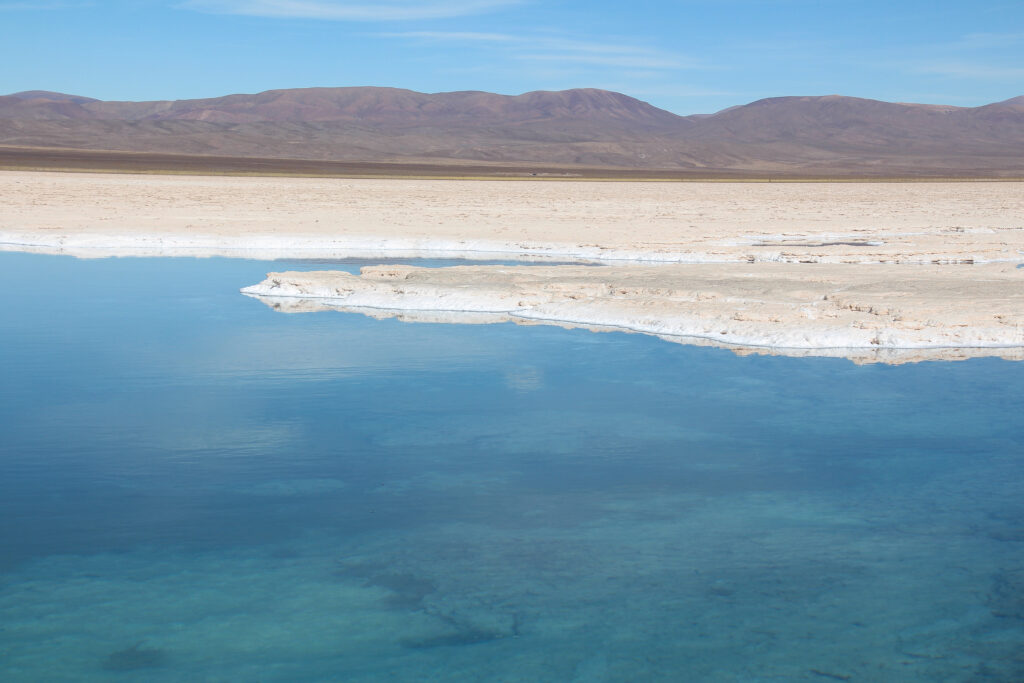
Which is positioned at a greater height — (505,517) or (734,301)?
(734,301)

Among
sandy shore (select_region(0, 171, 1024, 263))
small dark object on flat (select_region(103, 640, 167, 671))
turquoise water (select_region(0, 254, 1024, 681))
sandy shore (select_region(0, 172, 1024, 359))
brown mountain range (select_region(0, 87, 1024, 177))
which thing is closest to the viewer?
small dark object on flat (select_region(103, 640, 167, 671))

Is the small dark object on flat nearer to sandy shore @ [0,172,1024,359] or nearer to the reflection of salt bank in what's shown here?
the reflection of salt bank

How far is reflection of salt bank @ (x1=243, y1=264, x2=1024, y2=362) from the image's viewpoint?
919 cm

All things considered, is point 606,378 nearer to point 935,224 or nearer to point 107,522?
point 107,522

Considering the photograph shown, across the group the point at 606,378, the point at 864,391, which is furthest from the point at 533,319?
the point at 864,391

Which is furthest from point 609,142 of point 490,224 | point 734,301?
point 734,301

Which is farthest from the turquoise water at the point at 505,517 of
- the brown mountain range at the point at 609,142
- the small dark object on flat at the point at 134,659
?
the brown mountain range at the point at 609,142

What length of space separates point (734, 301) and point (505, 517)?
19.3 feet

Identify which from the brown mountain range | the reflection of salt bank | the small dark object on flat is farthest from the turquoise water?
the brown mountain range

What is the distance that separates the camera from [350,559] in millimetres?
4668

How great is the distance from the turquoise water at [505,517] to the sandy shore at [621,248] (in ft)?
4.32

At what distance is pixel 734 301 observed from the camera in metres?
10.5

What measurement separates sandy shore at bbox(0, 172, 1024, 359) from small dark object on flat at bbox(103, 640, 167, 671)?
6349 millimetres

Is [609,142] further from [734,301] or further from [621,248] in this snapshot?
[734,301]
